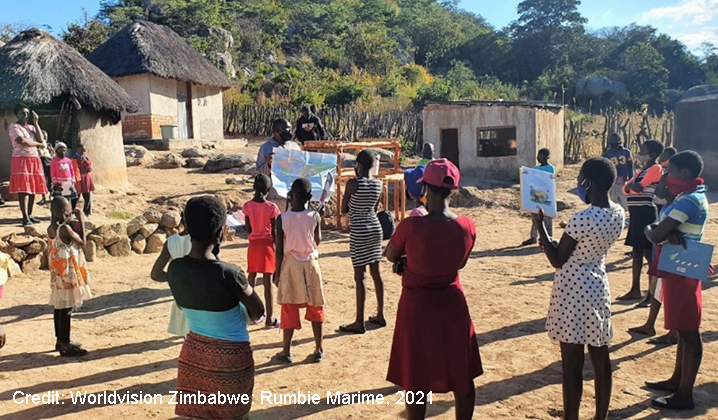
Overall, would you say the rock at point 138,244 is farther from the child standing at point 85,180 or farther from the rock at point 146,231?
the child standing at point 85,180

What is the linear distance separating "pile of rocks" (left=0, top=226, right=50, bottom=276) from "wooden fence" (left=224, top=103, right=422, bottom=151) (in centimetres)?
1239

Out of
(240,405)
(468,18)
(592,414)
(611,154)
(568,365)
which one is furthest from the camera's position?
(468,18)

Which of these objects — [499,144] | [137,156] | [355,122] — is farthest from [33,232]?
[355,122]

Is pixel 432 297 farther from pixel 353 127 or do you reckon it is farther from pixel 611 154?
pixel 353 127

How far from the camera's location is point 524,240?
9.99 meters

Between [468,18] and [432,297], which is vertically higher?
[468,18]

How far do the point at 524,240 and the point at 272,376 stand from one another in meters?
6.62

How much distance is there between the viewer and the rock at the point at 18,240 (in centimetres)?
741

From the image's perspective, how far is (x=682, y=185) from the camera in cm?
395

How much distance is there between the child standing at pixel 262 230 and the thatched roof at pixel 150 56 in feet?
47.9

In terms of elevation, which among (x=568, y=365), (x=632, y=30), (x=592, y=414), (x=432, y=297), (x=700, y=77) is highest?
(x=632, y=30)

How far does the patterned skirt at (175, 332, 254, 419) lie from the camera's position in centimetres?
280

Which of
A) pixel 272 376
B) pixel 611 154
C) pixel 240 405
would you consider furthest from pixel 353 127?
pixel 240 405

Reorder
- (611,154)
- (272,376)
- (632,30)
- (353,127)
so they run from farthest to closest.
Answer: (632,30) < (353,127) < (611,154) < (272,376)
